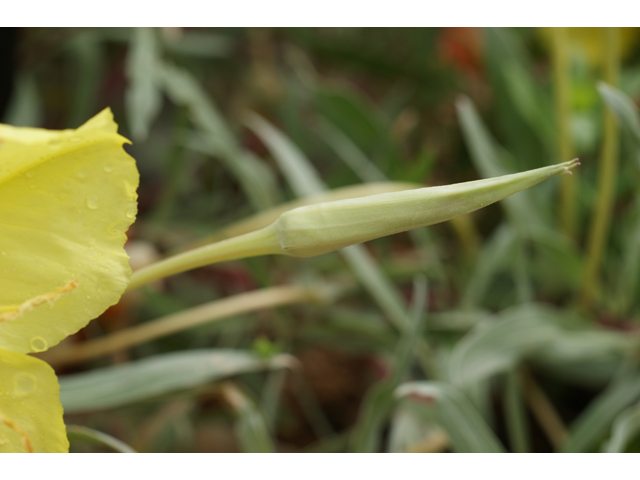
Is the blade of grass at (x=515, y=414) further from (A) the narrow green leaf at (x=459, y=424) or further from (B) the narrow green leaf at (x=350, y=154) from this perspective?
(B) the narrow green leaf at (x=350, y=154)

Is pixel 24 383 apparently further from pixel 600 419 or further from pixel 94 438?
pixel 600 419

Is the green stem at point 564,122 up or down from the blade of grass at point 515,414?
up

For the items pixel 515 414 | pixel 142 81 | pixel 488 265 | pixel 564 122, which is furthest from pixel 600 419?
pixel 142 81

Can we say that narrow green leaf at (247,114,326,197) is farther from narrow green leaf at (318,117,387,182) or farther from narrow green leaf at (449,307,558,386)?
narrow green leaf at (449,307,558,386)

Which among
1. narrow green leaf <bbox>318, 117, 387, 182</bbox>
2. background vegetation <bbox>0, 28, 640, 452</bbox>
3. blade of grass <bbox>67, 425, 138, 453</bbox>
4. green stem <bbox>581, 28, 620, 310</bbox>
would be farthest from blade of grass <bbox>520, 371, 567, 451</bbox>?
blade of grass <bbox>67, 425, 138, 453</bbox>

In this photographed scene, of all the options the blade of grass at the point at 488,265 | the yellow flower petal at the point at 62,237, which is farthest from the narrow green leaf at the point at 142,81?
the blade of grass at the point at 488,265

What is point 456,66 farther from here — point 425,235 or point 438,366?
point 438,366
